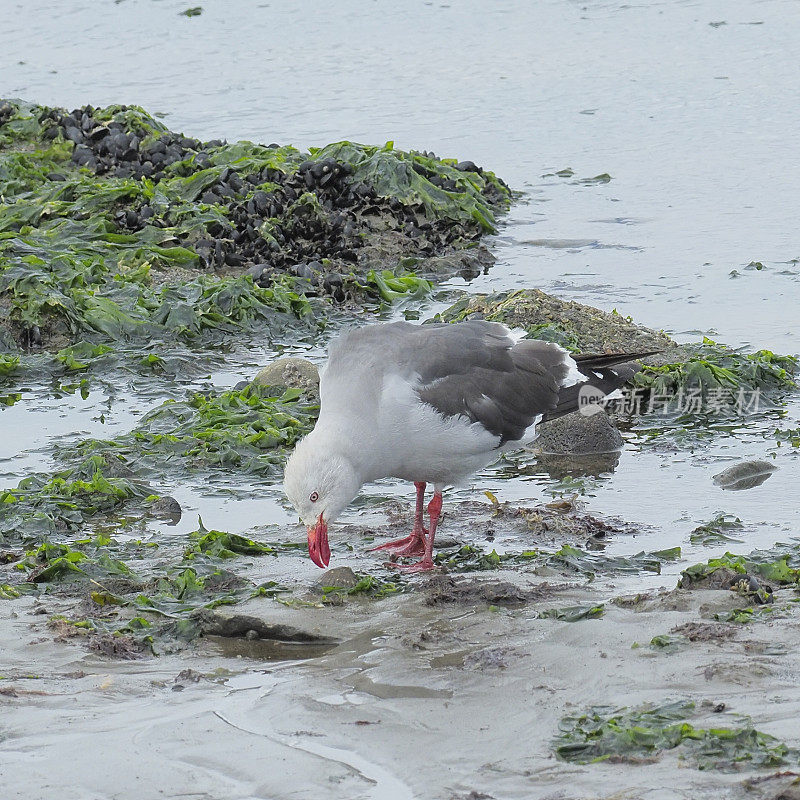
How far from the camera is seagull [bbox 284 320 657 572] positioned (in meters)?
5.91

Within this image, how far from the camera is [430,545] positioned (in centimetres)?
634

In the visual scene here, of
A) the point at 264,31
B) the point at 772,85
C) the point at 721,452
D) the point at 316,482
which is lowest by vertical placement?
the point at 721,452

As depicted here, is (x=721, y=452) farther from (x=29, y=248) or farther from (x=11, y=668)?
(x=29, y=248)

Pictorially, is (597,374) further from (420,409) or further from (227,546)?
(227,546)

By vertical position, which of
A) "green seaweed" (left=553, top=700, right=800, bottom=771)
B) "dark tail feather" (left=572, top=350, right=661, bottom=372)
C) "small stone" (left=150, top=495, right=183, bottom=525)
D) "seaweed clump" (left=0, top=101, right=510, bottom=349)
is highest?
"seaweed clump" (left=0, top=101, right=510, bottom=349)

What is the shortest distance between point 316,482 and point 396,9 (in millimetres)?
15132

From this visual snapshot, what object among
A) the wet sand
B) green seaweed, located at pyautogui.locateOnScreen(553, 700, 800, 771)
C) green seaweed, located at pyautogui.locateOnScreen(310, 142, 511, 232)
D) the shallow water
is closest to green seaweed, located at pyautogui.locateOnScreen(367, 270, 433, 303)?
the shallow water

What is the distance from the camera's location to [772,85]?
15.5 meters

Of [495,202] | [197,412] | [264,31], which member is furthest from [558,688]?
[264,31]

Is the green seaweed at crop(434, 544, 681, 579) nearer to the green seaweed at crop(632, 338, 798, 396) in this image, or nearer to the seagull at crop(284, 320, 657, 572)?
the seagull at crop(284, 320, 657, 572)

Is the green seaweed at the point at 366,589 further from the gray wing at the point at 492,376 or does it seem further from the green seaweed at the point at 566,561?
the gray wing at the point at 492,376

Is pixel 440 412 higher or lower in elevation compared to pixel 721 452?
higher

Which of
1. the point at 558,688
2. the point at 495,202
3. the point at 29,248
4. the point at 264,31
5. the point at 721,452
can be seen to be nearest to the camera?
the point at 558,688

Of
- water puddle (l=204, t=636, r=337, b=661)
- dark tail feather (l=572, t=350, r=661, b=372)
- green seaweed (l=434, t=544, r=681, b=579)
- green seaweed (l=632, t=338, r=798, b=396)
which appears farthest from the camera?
green seaweed (l=632, t=338, r=798, b=396)
